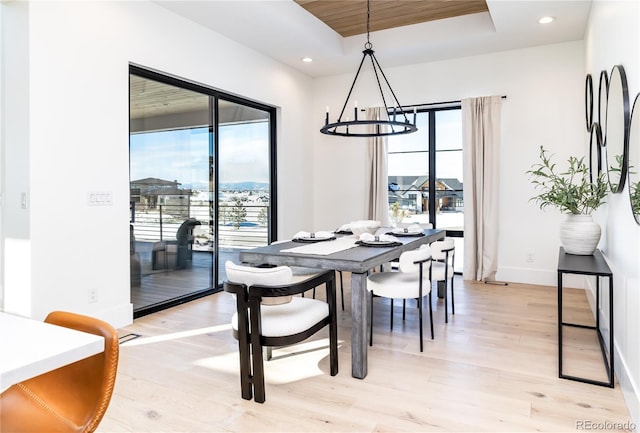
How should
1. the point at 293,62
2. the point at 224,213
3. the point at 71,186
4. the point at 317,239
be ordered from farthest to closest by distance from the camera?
the point at 293,62
the point at 224,213
the point at 317,239
the point at 71,186

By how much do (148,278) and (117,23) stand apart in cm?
228

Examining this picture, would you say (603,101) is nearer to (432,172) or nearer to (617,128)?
(617,128)

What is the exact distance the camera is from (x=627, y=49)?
2.37 metres

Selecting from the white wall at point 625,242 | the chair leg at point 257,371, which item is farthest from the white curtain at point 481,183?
the chair leg at point 257,371

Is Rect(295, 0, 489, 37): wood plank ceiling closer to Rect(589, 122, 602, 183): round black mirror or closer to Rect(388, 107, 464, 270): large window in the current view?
Rect(388, 107, 464, 270): large window

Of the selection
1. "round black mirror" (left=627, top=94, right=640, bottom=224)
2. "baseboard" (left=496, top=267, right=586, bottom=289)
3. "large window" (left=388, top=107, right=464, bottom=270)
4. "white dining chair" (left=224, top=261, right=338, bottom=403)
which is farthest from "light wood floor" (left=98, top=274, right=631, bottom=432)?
"large window" (left=388, top=107, right=464, bottom=270)

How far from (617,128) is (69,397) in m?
3.11

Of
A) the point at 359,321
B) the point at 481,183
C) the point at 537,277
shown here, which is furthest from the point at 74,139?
the point at 537,277

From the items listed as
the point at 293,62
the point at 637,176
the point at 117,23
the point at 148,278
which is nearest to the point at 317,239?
the point at 148,278

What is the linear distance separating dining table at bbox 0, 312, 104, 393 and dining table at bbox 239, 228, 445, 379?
173cm

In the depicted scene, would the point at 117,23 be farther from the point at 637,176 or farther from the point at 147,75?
the point at 637,176

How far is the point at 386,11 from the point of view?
4.83 m

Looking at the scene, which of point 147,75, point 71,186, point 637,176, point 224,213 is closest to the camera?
point 637,176

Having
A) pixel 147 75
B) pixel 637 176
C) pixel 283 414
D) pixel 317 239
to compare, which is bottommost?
pixel 283 414
